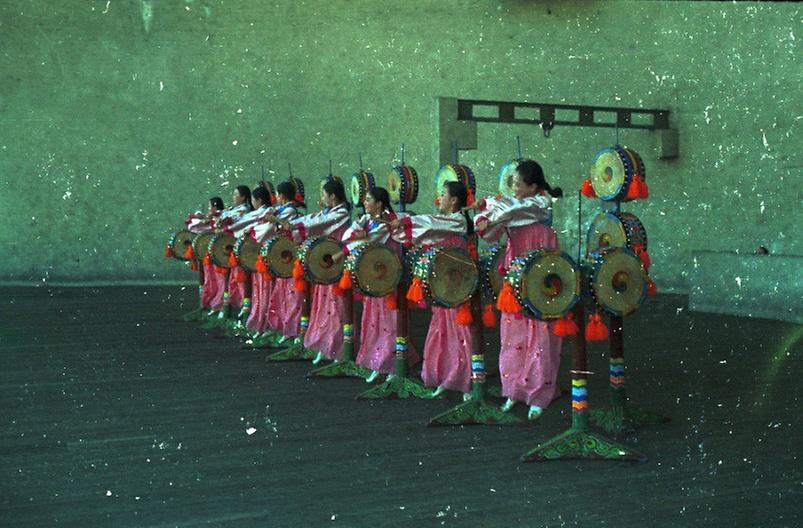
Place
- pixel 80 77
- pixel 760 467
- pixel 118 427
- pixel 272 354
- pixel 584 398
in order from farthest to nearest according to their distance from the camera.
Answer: pixel 80 77, pixel 272 354, pixel 118 427, pixel 584 398, pixel 760 467

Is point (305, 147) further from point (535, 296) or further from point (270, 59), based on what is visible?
point (535, 296)

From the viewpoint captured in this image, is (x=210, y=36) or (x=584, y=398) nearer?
(x=584, y=398)

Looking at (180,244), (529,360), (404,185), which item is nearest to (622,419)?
(529,360)

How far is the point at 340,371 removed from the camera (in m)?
6.35

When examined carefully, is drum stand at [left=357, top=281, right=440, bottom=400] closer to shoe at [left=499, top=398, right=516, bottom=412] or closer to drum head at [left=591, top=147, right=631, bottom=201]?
shoe at [left=499, top=398, right=516, bottom=412]

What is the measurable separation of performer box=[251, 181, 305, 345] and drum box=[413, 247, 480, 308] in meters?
2.44

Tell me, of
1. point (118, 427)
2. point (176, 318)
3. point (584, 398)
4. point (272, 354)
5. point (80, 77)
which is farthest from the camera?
point (80, 77)

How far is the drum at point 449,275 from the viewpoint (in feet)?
15.8

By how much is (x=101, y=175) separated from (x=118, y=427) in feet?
34.0

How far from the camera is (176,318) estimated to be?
10250mm

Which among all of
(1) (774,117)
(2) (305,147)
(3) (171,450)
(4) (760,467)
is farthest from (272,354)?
(2) (305,147)

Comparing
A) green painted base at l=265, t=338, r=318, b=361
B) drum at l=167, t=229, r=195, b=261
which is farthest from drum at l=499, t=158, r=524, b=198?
drum at l=167, t=229, r=195, b=261

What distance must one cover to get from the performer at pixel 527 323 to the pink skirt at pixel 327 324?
1.94 m

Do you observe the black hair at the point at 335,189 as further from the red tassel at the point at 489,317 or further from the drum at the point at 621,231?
the drum at the point at 621,231
